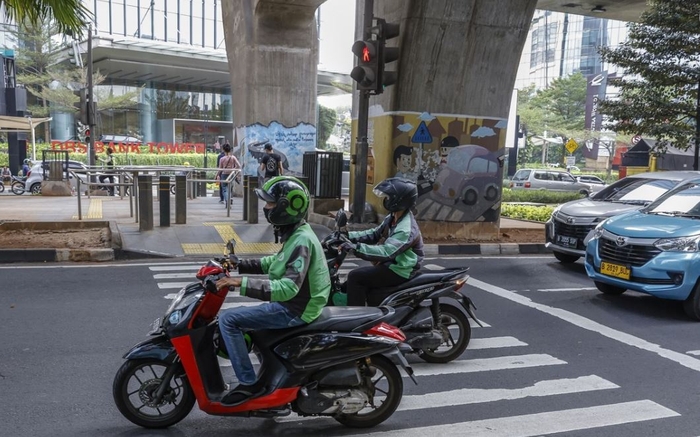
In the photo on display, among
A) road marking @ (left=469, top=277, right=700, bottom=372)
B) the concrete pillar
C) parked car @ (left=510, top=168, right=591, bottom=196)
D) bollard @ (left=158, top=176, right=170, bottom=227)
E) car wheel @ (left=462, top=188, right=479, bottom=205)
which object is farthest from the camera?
parked car @ (left=510, top=168, right=591, bottom=196)

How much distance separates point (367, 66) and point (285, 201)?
8.14 metres

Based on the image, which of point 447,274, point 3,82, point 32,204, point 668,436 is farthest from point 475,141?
point 3,82

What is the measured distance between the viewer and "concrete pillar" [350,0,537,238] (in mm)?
12742

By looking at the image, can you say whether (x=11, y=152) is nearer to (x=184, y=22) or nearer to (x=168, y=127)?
(x=168, y=127)

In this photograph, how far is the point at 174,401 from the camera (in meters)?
4.23

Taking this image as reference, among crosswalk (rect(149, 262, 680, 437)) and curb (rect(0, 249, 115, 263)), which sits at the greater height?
curb (rect(0, 249, 115, 263))

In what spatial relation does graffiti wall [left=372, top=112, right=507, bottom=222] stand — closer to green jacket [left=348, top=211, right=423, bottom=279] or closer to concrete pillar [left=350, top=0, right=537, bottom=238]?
concrete pillar [left=350, top=0, right=537, bottom=238]

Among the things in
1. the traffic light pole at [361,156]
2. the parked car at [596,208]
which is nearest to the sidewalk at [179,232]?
the traffic light pole at [361,156]

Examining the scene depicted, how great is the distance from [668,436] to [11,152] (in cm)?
3603

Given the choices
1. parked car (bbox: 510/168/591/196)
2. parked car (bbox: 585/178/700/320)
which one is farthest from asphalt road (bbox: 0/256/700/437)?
parked car (bbox: 510/168/591/196)

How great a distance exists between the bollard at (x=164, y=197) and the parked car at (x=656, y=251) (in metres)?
8.38

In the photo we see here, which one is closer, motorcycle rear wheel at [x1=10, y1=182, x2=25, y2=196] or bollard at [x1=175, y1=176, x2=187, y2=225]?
bollard at [x1=175, y1=176, x2=187, y2=225]

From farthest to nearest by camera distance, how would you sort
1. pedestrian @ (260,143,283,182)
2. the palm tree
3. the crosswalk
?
pedestrian @ (260,143,283,182), the palm tree, the crosswalk

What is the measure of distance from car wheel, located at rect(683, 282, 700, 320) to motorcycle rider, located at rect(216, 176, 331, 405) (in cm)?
532
